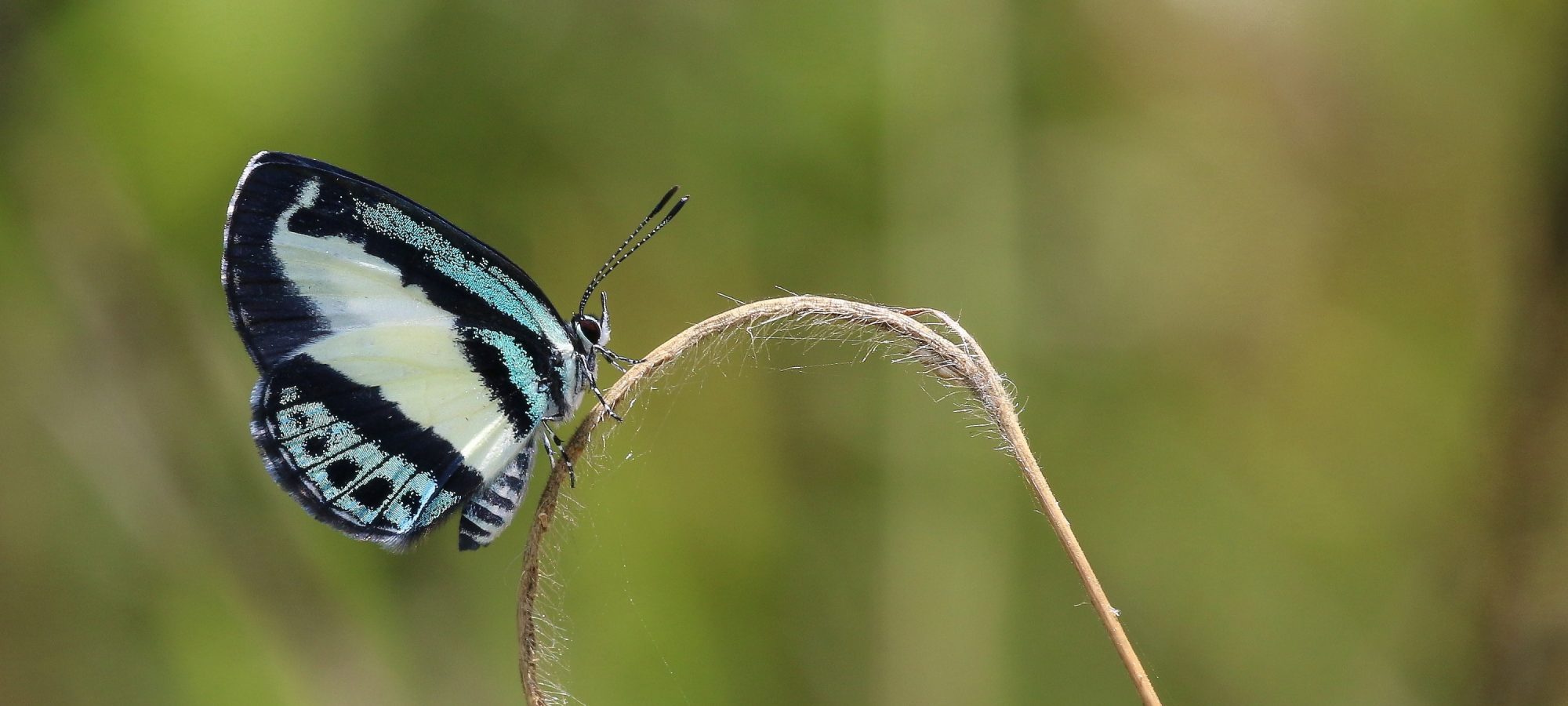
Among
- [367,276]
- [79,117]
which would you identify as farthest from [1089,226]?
[79,117]

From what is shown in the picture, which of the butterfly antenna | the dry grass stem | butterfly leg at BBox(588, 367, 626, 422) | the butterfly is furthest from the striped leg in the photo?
the dry grass stem

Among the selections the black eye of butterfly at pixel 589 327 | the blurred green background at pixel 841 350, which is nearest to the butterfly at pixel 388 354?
the black eye of butterfly at pixel 589 327

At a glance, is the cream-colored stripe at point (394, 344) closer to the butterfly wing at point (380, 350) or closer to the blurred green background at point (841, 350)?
the butterfly wing at point (380, 350)

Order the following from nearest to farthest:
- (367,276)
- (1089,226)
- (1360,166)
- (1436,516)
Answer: (367,276) → (1436,516) → (1360,166) → (1089,226)

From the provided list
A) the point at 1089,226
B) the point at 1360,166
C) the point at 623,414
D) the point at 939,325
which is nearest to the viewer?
the point at 939,325

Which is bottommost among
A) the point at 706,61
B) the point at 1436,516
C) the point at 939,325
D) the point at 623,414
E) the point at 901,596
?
the point at 901,596

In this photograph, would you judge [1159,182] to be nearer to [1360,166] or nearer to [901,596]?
[1360,166]

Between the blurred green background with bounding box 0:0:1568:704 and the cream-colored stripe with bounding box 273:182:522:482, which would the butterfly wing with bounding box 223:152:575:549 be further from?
the blurred green background with bounding box 0:0:1568:704

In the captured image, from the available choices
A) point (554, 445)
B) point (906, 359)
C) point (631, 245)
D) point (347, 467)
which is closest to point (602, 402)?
point (906, 359)
